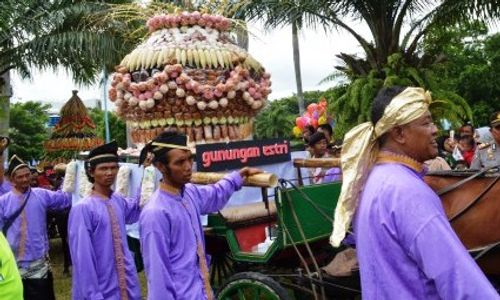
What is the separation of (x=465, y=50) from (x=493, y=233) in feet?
70.3

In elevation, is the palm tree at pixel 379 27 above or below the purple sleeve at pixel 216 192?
above

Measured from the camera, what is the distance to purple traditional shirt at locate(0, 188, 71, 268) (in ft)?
15.7

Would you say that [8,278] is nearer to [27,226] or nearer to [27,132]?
[27,226]

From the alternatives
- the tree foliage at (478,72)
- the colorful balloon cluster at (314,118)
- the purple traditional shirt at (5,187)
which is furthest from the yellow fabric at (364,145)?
the tree foliage at (478,72)

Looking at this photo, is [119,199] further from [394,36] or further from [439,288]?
[394,36]

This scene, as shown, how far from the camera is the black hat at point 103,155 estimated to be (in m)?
4.06

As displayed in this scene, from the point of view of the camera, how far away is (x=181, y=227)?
3217 mm

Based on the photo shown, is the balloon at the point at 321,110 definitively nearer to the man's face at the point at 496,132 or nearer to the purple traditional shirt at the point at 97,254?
the man's face at the point at 496,132

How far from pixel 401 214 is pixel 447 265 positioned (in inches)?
8.0

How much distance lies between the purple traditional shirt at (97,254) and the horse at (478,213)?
85.3 inches

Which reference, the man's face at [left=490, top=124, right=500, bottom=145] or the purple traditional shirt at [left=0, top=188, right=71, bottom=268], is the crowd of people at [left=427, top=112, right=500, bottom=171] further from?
the purple traditional shirt at [left=0, top=188, right=71, bottom=268]

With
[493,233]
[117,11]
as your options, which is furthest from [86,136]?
[493,233]

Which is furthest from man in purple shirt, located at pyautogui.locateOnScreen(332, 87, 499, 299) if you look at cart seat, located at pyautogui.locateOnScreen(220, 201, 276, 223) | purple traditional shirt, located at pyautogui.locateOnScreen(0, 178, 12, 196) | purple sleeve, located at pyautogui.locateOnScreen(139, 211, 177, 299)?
purple traditional shirt, located at pyautogui.locateOnScreen(0, 178, 12, 196)

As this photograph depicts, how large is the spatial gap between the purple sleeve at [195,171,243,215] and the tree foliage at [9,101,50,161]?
2385cm
